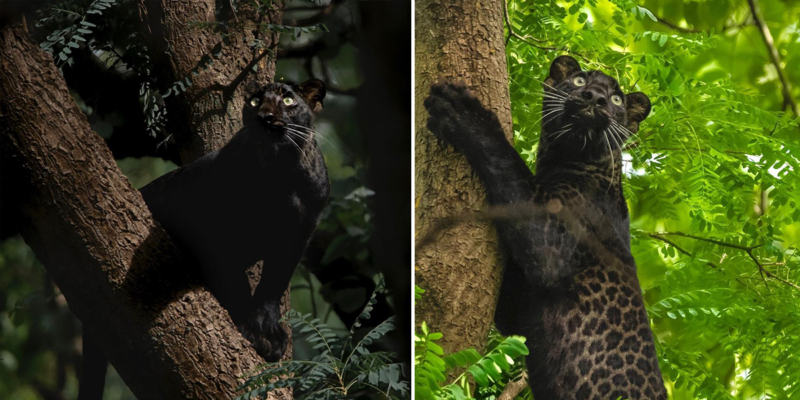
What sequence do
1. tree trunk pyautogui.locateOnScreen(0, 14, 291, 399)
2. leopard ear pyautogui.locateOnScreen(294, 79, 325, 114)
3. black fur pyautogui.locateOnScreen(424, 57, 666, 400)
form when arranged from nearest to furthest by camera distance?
tree trunk pyautogui.locateOnScreen(0, 14, 291, 399)
leopard ear pyautogui.locateOnScreen(294, 79, 325, 114)
black fur pyautogui.locateOnScreen(424, 57, 666, 400)

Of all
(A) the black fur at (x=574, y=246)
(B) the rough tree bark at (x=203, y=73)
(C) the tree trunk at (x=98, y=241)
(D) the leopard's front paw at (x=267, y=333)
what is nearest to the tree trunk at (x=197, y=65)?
(B) the rough tree bark at (x=203, y=73)

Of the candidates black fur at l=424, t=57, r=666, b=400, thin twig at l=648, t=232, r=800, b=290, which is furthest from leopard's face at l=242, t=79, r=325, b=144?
thin twig at l=648, t=232, r=800, b=290

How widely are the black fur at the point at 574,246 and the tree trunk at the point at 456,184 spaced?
40 millimetres

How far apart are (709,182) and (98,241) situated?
4.03ft

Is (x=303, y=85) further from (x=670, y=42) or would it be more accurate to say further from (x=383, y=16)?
(x=670, y=42)

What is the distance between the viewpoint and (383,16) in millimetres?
1456

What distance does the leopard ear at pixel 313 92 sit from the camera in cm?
126

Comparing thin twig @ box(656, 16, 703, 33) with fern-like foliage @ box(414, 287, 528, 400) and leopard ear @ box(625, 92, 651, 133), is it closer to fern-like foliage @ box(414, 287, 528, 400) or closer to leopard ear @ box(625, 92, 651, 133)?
leopard ear @ box(625, 92, 651, 133)

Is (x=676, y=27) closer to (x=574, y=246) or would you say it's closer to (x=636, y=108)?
(x=636, y=108)

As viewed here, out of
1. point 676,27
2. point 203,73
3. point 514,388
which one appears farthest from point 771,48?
point 203,73

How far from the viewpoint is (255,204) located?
3.99ft

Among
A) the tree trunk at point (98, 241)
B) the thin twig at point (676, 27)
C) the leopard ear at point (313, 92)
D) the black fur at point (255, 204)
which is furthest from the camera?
the thin twig at point (676, 27)

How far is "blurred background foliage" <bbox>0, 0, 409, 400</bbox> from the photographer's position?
105cm

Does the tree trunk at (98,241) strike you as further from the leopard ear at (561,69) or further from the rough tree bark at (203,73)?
the leopard ear at (561,69)
